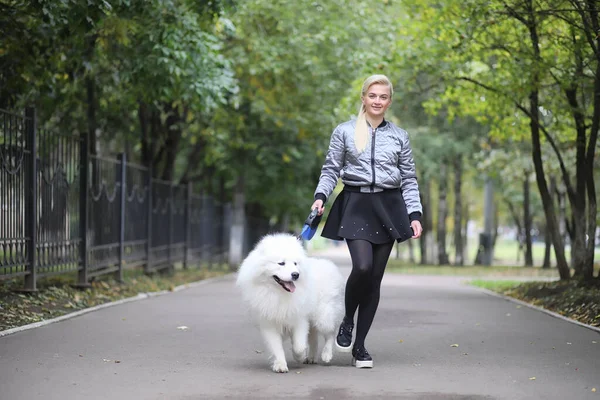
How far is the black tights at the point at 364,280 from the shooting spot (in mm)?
7891

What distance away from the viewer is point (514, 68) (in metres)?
16.3

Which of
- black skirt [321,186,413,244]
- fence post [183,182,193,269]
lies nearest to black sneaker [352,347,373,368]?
black skirt [321,186,413,244]

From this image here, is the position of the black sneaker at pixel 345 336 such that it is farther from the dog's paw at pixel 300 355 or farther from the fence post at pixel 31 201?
the fence post at pixel 31 201

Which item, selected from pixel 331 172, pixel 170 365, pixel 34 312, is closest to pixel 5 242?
pixel 34 312

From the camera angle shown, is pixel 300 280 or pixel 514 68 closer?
pixel 300 280

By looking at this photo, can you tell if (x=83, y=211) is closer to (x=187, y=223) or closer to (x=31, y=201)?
(x=31, y=201)

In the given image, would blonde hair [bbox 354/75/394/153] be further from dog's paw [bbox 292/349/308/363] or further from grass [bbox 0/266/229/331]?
grass [bbox 0/266/229/331]

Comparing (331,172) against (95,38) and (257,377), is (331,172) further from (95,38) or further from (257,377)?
(95,38)

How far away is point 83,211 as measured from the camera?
1547cm

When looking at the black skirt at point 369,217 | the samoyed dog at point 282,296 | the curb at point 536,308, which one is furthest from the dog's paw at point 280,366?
the curb at point 536,308

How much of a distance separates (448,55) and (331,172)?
10.1 metres

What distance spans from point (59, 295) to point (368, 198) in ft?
23.1

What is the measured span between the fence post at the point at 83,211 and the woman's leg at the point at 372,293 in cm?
818

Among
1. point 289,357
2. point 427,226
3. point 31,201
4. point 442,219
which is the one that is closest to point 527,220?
point 442,219
